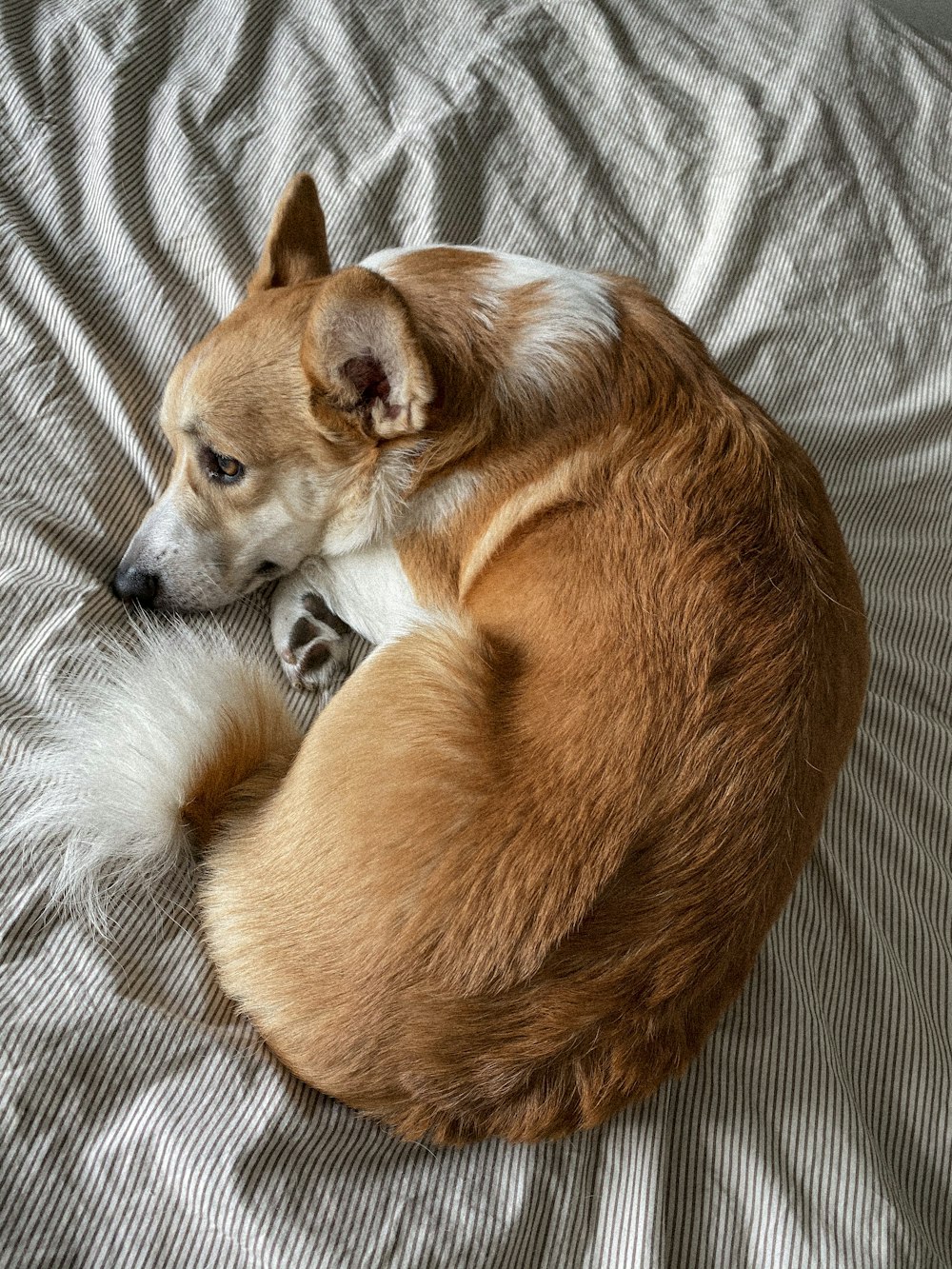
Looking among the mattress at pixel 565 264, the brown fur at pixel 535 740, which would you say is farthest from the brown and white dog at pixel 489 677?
the mattress at pixel 565 264

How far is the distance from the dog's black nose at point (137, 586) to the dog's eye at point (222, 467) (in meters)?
0.18

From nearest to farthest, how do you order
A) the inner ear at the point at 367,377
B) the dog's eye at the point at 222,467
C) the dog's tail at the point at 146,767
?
the dog's tail at the point at 146,767
the inner ear at the point at 367,377
the dog's eye at the point at 222,467

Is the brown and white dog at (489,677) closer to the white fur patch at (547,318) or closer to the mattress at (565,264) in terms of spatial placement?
the white fur patch at (547,318)

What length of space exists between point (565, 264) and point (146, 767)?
137cm

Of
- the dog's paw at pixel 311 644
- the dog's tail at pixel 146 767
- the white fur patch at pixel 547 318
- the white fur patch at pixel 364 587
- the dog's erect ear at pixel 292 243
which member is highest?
the dog's erect ear at pixel 292 243

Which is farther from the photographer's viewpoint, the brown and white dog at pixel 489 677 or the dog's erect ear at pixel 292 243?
the dog's erect ear at pixel 292 243

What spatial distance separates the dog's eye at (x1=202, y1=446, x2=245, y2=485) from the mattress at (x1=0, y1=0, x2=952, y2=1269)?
167 millimetres

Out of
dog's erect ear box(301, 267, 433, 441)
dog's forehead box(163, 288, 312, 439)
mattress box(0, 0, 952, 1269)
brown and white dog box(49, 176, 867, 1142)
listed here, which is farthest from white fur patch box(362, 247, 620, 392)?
mattress box(0, 0, 952, 1269)

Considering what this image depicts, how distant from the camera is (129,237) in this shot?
1.92 m

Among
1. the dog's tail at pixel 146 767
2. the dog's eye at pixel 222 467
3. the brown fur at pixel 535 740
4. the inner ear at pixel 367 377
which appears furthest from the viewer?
the dog's eye at pixel 222 467

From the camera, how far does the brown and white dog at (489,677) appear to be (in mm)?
1147

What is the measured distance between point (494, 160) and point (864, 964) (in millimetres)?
1728

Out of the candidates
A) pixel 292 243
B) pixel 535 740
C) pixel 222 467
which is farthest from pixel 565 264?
pixel 535 740

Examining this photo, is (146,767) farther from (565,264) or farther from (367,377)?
(565,264)
